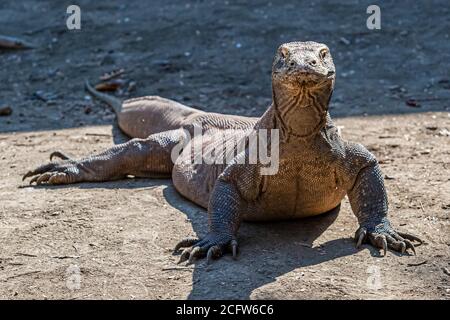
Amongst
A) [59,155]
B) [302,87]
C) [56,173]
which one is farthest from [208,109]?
[302,87]

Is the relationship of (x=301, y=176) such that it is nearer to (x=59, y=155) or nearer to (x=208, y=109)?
(x=59, y=155)

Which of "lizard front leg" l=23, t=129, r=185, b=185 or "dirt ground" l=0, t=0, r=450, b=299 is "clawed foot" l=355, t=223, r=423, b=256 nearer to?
"dirt ground" l=0, t=0, r=450, b=299

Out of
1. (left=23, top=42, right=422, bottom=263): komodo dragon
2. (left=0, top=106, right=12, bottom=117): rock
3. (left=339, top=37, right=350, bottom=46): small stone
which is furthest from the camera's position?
(left=339, top=37, right=350, bottom=46): small stone

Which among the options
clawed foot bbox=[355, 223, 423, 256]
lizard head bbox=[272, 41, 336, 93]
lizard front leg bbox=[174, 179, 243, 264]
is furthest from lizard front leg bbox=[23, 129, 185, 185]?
lizard head bbox=[272, 41, 336, 93]

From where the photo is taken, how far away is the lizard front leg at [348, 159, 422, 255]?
475cm

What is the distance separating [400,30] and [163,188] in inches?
234

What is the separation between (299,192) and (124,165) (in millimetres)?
2078

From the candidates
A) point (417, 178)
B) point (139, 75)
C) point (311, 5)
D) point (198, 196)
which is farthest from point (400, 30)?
point (198, 196)

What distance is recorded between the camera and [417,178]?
238 inches

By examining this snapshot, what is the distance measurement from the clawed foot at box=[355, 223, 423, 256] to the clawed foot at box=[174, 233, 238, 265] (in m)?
0.74

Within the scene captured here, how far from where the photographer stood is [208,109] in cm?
889

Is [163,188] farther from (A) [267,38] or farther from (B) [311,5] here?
(B) [311,5]

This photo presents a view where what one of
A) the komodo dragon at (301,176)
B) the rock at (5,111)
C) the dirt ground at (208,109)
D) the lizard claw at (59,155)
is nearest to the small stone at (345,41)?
the dirt ground at (208,109)

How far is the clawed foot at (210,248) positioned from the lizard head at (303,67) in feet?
3.23
